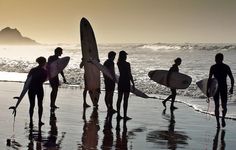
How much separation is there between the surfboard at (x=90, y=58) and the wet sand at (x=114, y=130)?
565 millimetres

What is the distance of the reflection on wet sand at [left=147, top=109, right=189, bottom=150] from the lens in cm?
924

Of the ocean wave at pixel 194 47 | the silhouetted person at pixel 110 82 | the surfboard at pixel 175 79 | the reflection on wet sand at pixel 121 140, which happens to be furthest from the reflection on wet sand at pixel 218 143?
the ocean wave at pixel 194 47

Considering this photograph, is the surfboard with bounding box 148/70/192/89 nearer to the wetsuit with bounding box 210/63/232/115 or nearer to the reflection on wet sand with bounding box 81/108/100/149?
the reflection on wet sand with bounding box 81/108/100/149

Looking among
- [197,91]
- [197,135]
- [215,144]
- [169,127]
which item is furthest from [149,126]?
[197,91]

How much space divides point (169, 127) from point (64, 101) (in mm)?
5694

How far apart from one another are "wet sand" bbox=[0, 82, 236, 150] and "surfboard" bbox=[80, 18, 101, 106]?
1.85 ft

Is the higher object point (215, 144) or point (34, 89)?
point (34, 89)

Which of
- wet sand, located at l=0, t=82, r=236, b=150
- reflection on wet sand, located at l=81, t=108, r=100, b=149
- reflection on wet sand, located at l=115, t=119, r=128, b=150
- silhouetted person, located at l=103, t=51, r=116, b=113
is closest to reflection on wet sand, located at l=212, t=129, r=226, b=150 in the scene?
wet sand, located at l=0, t=82, r=236, b=150

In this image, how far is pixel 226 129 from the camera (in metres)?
11.4

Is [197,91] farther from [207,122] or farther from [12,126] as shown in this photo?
[12,126]

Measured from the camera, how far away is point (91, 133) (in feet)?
33.1

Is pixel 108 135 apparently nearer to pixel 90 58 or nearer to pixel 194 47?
pixel 90 58

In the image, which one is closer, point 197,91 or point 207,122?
point 207,122

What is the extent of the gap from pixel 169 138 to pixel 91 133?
1.63m
